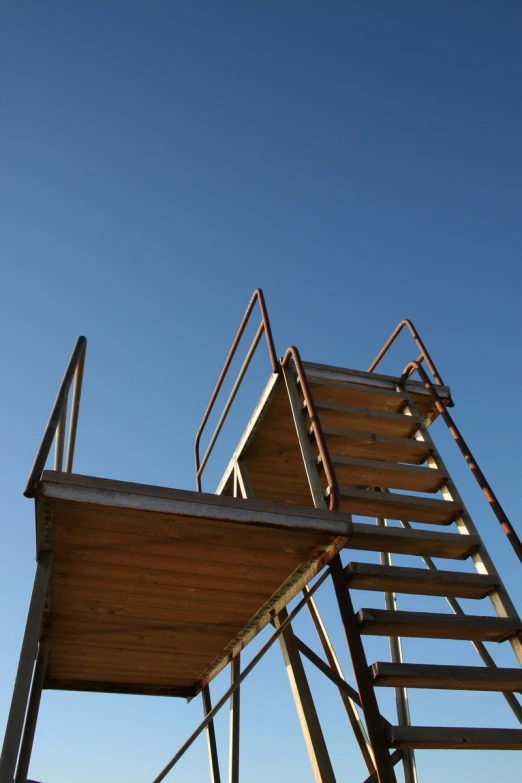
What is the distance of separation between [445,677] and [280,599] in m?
1.32

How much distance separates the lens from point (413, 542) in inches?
194

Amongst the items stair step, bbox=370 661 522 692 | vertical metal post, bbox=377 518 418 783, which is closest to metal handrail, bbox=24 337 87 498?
stair step, bbox=370 661 522 692

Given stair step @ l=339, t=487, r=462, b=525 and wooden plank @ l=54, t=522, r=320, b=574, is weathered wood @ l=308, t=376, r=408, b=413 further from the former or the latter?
wooden plank @ l=54, t=522, r=320, b=574

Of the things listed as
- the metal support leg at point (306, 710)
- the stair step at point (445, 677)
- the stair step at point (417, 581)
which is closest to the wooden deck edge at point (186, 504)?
the stair step at point (417, 581)

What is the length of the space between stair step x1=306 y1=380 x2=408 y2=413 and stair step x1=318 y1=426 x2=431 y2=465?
0.46m

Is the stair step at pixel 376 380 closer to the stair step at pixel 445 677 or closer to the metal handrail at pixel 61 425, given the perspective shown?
the metal handrail at pixel 61 425

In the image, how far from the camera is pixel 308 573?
4.60 metres

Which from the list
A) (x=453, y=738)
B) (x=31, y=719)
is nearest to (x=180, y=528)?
(x=453, y=738)

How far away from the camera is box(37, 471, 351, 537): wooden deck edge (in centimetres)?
365

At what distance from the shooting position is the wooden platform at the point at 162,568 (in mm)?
3836

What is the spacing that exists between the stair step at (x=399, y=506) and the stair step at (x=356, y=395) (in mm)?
1269

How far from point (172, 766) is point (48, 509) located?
230 cm

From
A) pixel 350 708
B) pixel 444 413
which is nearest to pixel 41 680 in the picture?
pixel 350 708

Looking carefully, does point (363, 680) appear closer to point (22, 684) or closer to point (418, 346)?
point (22, 684)
